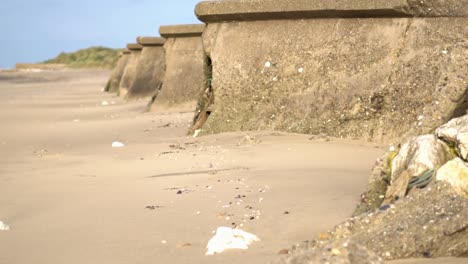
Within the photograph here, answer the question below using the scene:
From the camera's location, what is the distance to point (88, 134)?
9.80 meters

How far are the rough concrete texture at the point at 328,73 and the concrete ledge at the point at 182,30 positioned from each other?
5.03m

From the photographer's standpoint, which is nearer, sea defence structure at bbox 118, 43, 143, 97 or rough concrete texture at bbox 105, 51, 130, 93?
sea defence structure at bbox 118, 43, 143, 97

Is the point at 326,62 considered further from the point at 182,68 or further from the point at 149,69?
the point at 149,69

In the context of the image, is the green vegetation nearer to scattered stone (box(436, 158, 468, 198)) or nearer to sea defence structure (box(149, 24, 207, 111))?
sea defence structure (box(149, 24, 207, 111))

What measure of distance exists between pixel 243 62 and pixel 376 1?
57.9 inches

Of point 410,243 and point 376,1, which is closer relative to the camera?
point 410,243

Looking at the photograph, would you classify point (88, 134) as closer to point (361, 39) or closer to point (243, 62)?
point (243, 62)

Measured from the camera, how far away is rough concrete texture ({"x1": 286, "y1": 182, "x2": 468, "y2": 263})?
10.5 ft

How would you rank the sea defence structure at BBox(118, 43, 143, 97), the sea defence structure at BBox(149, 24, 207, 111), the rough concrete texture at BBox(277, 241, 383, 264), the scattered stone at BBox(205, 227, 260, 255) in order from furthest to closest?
the sea defence structure at BBox(118, 43, 143, 97), the sea defence structure at BBox(149, 24, 207, 111), the scattered stone at BBox(205, 227, 260, 255), the rough concrete texture at BBox(277, 241, 383, 264)

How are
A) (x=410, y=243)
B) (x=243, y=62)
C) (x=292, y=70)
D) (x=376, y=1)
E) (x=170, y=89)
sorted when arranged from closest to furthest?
(x=410, y=243) < (x=376, y=1) < (x=292, y=70) < (x=243, y=62) < (x=170, y=89)

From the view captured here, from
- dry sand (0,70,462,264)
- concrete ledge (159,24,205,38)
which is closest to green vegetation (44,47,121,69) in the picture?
concrete ledge (159,24,205,38)

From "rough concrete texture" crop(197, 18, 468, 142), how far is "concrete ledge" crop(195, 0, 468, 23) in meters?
0.05

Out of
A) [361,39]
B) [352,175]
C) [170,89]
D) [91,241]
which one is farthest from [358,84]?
[170,89]

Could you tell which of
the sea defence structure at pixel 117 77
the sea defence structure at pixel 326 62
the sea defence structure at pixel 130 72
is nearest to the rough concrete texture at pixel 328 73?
the sea defence structure at pixel 326 62
